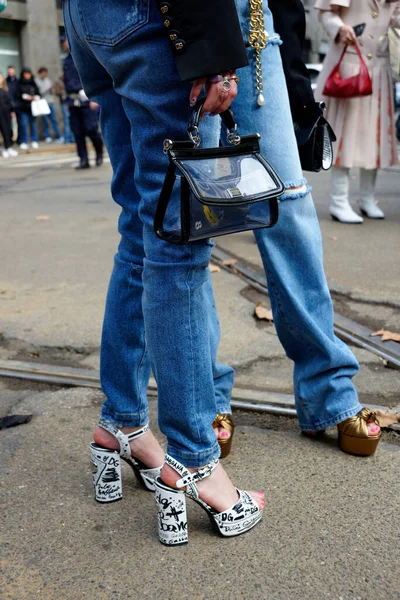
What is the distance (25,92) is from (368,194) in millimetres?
13881

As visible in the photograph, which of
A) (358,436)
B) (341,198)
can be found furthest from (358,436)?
(341,198)

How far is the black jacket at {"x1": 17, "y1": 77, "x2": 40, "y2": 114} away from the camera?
17.8m

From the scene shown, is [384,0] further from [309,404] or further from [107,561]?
[107,561]

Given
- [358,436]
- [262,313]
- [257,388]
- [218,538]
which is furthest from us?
[262,313]

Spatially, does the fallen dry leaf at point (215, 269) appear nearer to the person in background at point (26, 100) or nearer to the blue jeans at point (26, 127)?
the person in background at point (26, 100)

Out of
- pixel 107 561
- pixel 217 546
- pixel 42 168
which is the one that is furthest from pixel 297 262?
pixel 42 168

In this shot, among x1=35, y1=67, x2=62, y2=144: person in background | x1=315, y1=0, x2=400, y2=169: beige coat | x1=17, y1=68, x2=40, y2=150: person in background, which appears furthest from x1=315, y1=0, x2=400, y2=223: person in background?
x1=35, y1=67, x2=62, y2=144: person in background

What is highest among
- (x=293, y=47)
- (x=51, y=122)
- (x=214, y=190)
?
(x=293, y=47)

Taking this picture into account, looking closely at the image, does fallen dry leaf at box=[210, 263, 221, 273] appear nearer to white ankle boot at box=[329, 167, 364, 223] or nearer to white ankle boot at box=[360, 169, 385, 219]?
Answer: white ankle boot at box=[329, 167, 364, 223]

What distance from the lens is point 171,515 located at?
1688 mm

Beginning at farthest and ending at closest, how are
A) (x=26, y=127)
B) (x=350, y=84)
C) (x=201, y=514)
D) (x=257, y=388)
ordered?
(x=26, y=127) < (x=350, y=84) < (x=257, y=388) < (x=201, y=514)

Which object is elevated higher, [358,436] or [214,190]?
[214,190]

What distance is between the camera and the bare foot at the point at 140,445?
75.0 inches

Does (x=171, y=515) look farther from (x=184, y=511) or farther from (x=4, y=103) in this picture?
(x=4, y=103)
